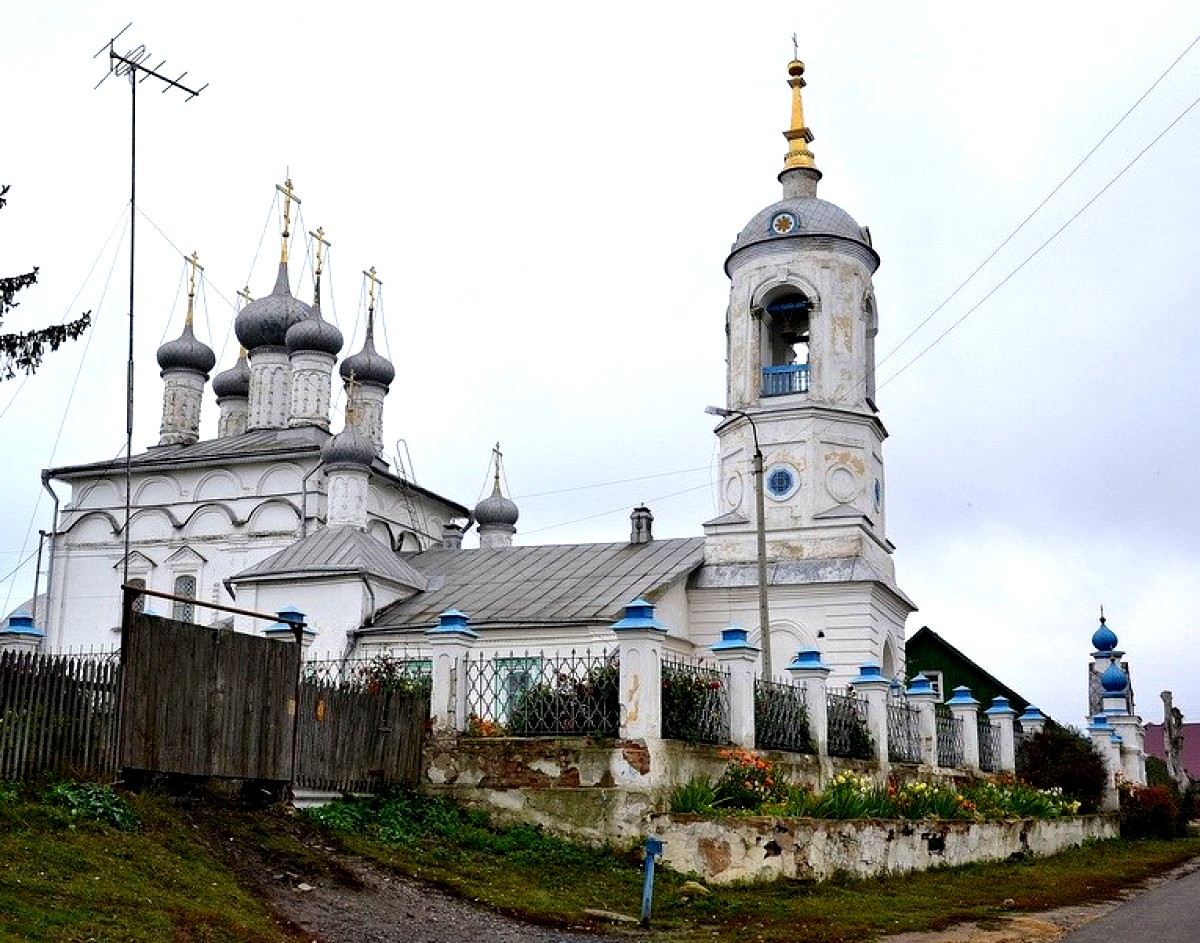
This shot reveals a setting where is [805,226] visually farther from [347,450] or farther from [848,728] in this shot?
[848,728]

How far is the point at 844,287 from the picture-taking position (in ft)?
84.9

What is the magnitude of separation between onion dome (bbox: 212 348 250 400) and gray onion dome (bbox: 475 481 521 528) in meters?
7.21

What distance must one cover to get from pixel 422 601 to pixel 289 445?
7.17 metres

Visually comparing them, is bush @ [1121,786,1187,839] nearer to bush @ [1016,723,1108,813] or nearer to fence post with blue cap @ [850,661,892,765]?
bush @ [1016,723,1108,813]

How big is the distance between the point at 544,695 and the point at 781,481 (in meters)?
12.5

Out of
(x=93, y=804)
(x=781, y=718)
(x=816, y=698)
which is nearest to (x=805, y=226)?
(x=816, y=698)

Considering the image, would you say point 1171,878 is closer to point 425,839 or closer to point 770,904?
point 770,904

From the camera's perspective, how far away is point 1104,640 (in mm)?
29609

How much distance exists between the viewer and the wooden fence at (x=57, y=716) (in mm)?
10734

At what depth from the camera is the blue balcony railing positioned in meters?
25.9

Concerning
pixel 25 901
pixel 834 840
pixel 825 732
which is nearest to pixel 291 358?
pixel 825 732

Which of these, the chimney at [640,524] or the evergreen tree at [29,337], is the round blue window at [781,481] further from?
the evergreen tree at [29,337]

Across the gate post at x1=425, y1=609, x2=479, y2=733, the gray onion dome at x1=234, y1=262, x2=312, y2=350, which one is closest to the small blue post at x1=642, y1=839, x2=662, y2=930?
the gate post at x1=425, y1=609, x2=479, y2=733

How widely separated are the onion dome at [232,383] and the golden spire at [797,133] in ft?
52.7
